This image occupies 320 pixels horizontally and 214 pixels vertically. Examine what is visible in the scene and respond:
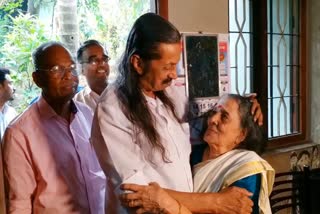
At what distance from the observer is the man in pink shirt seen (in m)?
1.23

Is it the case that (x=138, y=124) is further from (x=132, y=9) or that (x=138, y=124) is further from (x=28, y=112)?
(x=132, y=9)

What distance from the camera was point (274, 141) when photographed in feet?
8.79

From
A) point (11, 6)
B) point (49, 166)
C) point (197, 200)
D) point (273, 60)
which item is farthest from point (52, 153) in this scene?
point (273, 60)

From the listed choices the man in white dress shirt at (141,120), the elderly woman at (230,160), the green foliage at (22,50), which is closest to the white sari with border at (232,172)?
the elderly woman at (230,160)

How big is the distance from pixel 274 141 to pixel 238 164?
1500mm

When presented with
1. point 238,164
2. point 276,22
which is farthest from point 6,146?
point 276,22

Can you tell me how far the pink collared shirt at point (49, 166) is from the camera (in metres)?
1.23

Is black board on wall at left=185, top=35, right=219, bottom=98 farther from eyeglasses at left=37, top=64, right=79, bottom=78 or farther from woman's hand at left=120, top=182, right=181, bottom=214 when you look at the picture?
woman's hand at left=120, top=182, right=181, bottom=214

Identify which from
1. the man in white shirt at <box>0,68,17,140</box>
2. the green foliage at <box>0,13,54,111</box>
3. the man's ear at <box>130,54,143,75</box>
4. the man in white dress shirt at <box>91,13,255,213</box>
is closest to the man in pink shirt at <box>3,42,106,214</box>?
the man in white dress shirt at <box>91,13,255,213</box>

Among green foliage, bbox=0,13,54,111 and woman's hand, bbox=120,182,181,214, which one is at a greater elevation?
green foliage, bbox=0,13,54,111

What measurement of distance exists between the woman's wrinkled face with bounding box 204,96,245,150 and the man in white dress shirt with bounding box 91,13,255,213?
9.2 inches

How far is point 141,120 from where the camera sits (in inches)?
43.8

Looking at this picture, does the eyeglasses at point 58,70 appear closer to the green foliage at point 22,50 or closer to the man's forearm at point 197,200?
the man's forearm at point 197,200

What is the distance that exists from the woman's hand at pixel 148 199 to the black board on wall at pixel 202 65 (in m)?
1.06
